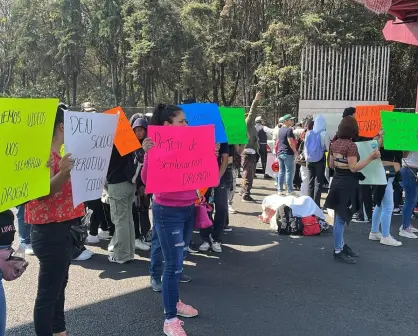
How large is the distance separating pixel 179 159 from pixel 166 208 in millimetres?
418

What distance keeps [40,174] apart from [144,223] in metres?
3.76

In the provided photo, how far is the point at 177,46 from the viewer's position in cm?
2816

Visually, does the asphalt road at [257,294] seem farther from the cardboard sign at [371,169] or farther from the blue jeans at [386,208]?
the cardboard sign at [371,169]

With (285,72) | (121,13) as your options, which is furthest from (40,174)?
(121,13)

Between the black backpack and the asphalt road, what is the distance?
51 cm

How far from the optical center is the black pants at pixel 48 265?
2768 mm

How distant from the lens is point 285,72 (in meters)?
22.4

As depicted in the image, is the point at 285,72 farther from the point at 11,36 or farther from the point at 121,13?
the point at 11,36

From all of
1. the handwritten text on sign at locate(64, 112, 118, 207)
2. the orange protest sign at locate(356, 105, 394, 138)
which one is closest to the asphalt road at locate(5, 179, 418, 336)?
the handwritten text on sign at locate(64, 112, 118, 207)

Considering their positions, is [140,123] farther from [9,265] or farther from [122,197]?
[9,265]

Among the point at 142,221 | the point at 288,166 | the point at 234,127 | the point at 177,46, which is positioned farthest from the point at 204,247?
the point at 177,46

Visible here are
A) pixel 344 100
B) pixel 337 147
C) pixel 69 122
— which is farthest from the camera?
pixel 344 100

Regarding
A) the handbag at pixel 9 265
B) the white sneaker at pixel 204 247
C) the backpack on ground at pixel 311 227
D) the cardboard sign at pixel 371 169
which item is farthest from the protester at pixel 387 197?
the handbag at pixel 9 265

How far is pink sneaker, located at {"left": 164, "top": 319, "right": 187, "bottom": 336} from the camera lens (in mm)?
3455
